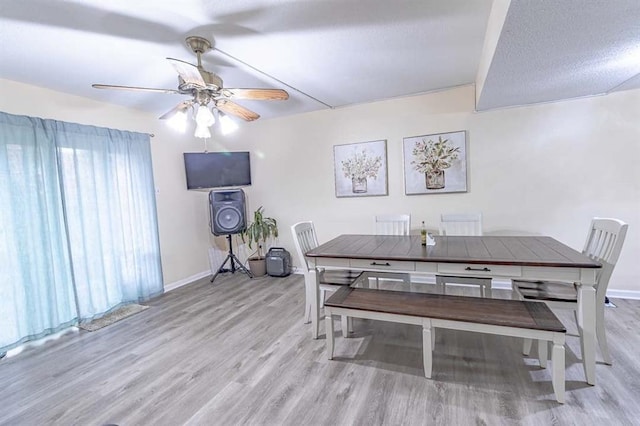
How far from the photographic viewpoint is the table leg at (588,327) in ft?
5.63

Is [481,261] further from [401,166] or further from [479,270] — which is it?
[401,166]

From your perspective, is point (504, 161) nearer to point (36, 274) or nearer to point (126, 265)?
point (126, 265)

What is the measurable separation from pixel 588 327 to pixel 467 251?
2.52 feet

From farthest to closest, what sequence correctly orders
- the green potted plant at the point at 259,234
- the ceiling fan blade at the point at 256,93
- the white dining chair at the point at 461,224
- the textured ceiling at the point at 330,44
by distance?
the green potted plant at the point at 259,234 < the white dining chair at the point at 461,224 < the ceiling fan blade at the point at 256,93 < the textured ceiling at the point at 330,44

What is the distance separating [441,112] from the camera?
3.54 metres

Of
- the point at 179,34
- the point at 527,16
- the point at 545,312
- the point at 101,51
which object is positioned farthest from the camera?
the point at 101,51

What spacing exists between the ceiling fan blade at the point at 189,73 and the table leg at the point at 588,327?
2.78m

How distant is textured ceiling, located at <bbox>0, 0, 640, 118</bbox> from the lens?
1.71m

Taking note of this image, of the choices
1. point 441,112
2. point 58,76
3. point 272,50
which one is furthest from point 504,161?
point 58,76

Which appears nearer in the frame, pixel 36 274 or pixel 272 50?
pixel 272 50

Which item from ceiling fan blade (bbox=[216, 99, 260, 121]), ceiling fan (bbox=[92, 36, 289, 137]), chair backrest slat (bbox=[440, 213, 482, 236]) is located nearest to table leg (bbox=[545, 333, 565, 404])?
chair backrest slat (bbox=[440, 213, 482, 236])

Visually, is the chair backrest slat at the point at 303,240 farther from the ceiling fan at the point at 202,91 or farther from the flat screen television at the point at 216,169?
the flat screen television at the point at 216,169

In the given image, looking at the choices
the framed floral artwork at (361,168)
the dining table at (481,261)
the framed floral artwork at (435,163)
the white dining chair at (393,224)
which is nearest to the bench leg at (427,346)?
the dining table at (481,261)

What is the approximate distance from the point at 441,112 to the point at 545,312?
8.36ft
